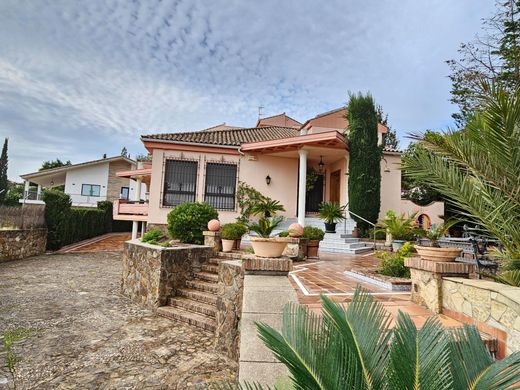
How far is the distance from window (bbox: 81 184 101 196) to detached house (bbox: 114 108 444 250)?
1433cm

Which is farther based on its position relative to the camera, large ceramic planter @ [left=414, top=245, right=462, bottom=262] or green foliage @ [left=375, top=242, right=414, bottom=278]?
green foliage @ [left=375, top=242, right=414, bottom=278]

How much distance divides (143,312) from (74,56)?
9.56 m

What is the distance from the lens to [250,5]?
8164 mm

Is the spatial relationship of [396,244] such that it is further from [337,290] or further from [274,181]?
[337,290]

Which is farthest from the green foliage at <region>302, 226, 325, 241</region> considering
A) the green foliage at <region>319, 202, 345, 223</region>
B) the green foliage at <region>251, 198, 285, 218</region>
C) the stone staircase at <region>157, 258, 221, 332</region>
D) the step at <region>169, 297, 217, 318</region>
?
the step at <region>169, 297, 217, 318</region>

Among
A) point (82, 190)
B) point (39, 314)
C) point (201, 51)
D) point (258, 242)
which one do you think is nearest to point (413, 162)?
point (258, 242)

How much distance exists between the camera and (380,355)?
1288mm

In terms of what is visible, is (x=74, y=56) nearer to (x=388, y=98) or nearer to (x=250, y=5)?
(x=250, y=5)

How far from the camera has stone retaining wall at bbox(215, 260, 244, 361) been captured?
4.16 metres

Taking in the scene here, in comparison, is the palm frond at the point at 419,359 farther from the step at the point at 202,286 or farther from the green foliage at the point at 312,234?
the green foliage at the point at 312,234

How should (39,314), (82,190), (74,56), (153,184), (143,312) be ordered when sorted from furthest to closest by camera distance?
(82,190) < (153,184) < (74,56) < (143,312) < (39,314)

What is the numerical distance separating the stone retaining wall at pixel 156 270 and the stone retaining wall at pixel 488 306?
16.8 feet

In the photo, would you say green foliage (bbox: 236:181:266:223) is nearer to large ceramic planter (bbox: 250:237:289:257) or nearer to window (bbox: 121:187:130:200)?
large ceramic planter (bbox: 250:237:289:257)

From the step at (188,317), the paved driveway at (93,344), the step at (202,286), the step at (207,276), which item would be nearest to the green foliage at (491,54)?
the step at (207,276)
